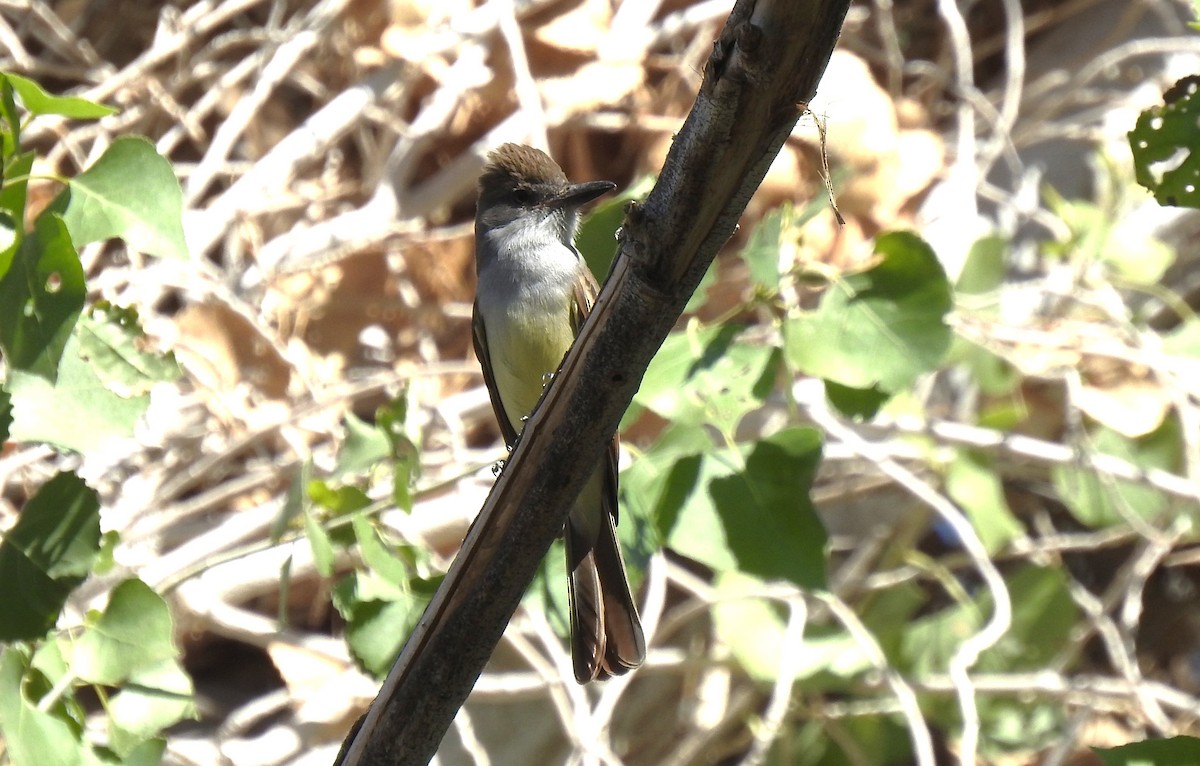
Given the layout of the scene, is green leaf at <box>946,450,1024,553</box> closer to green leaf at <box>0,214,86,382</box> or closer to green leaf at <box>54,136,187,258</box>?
green leaf at <box>54,136,187,258</box>

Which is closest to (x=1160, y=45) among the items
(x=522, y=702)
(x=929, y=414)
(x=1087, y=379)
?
(x=1087, y=379)

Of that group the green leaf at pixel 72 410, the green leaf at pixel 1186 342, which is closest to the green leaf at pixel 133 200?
the green leaf at pixel 72 410

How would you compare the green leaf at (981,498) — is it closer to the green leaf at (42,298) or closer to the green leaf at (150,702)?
the green leaf at (150,702)

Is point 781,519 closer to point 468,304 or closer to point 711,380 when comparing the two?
point 711,380

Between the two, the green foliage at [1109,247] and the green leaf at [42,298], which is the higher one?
the green leaf at [42,298]

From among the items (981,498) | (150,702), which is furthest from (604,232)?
(981,498)

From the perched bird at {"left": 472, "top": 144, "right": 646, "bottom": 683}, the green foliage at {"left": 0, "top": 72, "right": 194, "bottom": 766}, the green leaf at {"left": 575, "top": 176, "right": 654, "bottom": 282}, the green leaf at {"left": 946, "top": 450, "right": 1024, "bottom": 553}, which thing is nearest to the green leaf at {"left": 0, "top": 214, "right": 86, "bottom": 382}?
the green foliage at {"left": 0, "top": 72, "right": 194, "bottom": 766}
